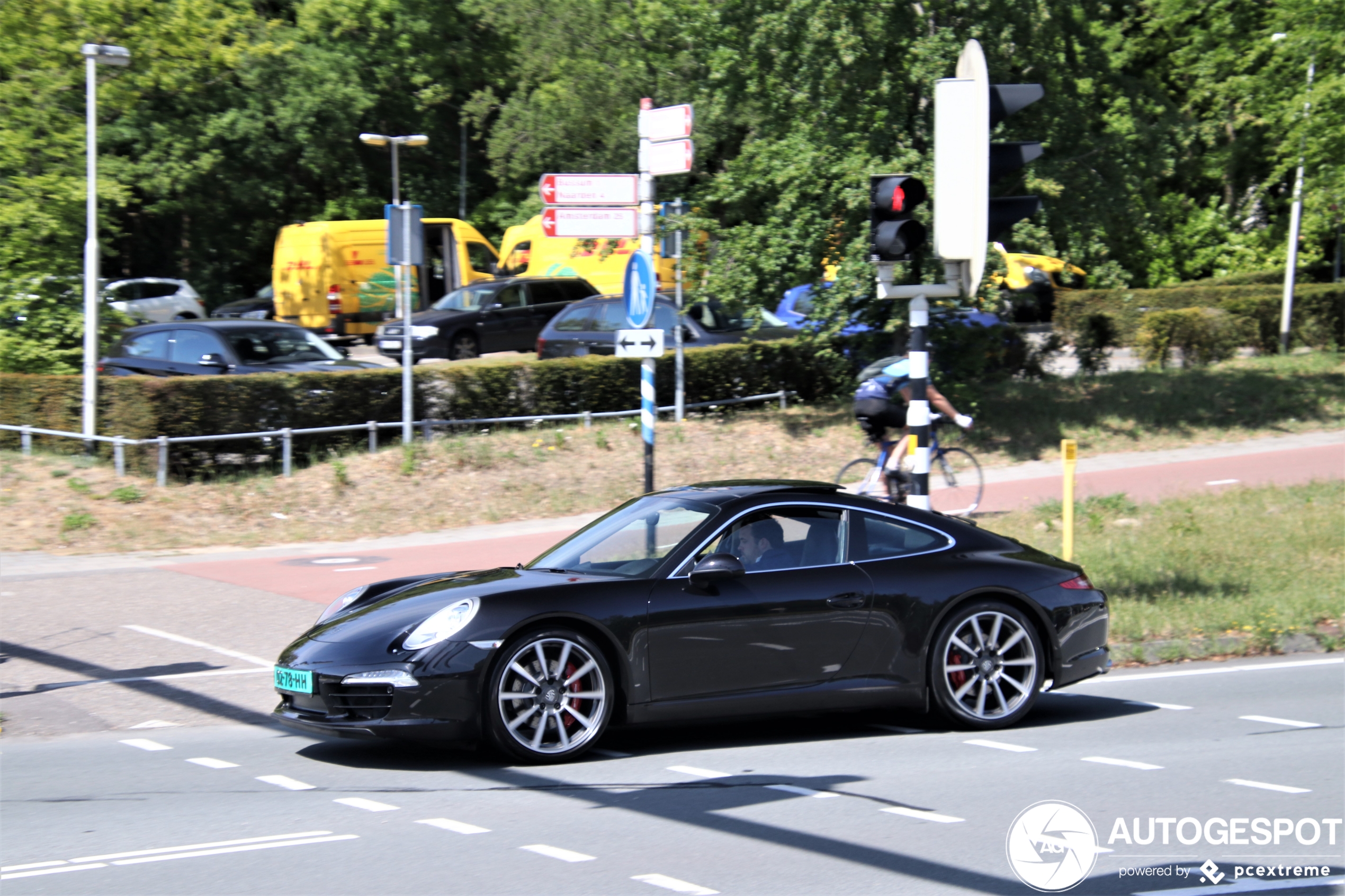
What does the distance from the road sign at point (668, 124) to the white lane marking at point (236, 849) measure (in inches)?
256

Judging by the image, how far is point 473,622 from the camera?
664 cm

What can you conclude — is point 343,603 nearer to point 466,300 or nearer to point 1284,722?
point 1284,722

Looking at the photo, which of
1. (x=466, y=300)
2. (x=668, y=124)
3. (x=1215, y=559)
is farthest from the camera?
(x=466, y=300)

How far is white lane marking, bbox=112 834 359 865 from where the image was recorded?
5.27 meters

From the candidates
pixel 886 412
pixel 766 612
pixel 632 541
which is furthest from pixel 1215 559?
pixel 632 541

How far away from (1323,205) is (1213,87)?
12.2 meters

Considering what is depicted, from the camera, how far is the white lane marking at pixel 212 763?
22.7ft

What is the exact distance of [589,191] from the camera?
36.1 ft

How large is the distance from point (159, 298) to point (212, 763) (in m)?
35.7

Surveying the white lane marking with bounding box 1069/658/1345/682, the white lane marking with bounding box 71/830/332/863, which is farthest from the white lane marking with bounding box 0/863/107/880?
the white lane marking with bounding box 1069/658/1345/682

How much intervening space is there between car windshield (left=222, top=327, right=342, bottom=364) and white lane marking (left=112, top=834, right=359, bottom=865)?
13.6 m

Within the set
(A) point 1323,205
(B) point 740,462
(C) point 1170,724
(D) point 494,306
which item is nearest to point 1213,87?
(A) point 1323,205

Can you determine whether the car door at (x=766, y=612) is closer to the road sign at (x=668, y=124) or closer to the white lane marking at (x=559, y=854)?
the white lane marking at (x=559, y=854)

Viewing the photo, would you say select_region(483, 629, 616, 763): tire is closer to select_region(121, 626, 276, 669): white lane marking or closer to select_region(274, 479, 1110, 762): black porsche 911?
select_region(274, 479, 1110, 762): black porsche 911
